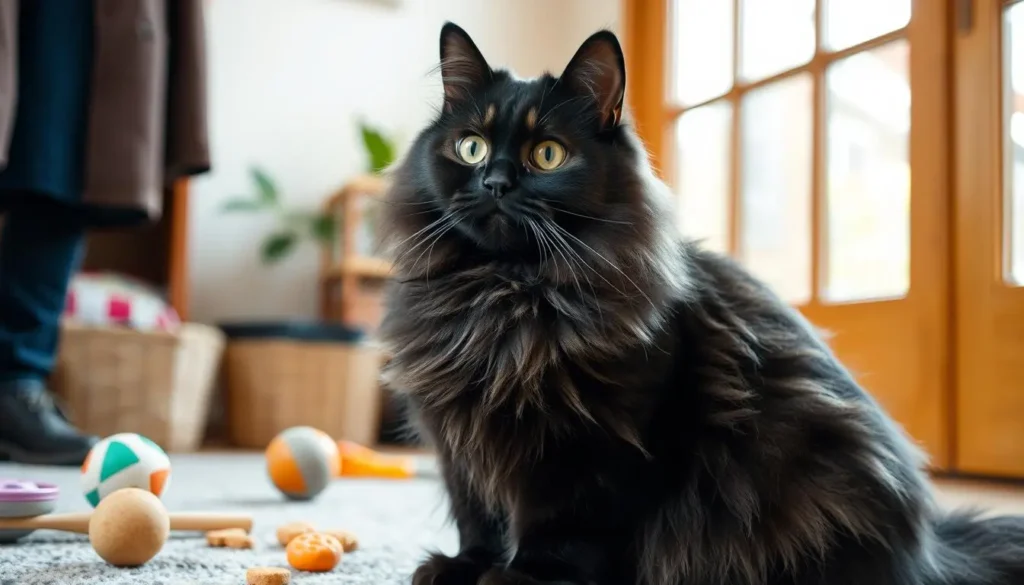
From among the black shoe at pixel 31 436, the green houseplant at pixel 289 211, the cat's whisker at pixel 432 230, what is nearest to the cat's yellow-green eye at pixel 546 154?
the cat's whisker at pixel 432 230

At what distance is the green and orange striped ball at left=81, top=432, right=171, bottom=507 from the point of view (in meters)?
1.31

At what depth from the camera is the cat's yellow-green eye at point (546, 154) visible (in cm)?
114

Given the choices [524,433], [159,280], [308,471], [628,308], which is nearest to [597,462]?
[524,433]

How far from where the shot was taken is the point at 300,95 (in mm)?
3822

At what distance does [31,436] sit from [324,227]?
1.65m

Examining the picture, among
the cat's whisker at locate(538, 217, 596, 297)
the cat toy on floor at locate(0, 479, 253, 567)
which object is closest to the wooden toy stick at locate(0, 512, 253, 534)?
the cat toy on floor at locate(0, 479, 253, 567)

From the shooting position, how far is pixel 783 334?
3.80 ft

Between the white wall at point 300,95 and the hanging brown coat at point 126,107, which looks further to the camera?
the white wall at point 300,95

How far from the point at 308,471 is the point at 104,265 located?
6.76 feet

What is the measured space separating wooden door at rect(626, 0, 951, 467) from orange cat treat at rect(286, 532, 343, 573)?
5.66 feet

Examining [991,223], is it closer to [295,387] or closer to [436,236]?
[436,236]

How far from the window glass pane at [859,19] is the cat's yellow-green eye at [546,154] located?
1.62 m

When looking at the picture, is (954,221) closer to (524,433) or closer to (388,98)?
(524,433)

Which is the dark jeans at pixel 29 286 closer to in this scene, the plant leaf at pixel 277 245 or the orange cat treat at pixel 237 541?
the orange cat treat at pixel 237 541
